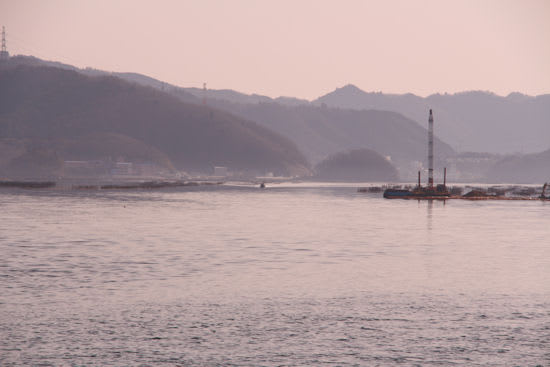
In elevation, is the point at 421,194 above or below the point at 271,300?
above

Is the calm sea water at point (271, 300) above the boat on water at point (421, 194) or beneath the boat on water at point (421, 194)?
beneath

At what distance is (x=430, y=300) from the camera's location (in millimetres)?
36531

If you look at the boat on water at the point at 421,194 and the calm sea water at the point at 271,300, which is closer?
the calm sea water at the point at 271,300

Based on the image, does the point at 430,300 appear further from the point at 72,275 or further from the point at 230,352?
the point at 72,275

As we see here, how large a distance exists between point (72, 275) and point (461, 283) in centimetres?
2605

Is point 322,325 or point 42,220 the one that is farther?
point 42,220

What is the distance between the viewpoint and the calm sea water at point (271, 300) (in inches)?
1022

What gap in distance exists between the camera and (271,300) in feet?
119

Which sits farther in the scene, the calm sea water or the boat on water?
the boat on water

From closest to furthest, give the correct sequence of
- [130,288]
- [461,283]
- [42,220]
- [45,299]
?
1. [45,299]
2. [130,288]
3. [461,283]
4. [42,220]

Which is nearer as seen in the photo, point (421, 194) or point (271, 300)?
point (271, 300)

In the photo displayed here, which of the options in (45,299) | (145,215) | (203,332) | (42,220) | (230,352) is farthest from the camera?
(145,215)

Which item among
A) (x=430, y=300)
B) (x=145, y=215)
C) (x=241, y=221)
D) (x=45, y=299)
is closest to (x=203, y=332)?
(x=45, y=299)

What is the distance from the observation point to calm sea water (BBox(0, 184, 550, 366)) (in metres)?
26.0
